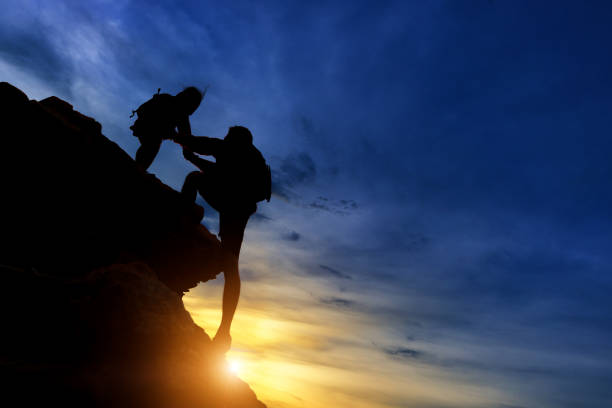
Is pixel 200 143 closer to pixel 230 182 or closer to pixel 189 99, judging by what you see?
pixel 230 182

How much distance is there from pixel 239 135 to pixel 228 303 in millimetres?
2886

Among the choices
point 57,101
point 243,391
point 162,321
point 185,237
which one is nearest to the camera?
point 162,321

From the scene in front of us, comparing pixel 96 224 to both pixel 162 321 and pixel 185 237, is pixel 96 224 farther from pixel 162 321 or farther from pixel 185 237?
pixel 162 321

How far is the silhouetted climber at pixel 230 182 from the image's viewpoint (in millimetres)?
5867

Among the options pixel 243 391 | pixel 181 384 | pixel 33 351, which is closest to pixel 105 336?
pixel 33 351

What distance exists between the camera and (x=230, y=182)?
5.87 metres

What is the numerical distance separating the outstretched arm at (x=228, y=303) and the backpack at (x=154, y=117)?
2.70 m

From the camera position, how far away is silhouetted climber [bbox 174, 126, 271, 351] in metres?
5.87

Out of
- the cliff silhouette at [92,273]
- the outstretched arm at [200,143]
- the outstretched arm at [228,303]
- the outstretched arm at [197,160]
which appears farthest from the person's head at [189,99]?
the outstretched arm at [228,303]

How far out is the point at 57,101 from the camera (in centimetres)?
584

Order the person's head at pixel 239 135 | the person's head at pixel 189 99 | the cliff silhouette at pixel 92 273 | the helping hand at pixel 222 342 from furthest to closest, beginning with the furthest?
the person's head at pixel 189 99 < the person's head at pixel 239 135 < the helping hand at pixel 222 342 < the cliff silhouette at pixel 92 273

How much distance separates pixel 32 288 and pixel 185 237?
2702 mm

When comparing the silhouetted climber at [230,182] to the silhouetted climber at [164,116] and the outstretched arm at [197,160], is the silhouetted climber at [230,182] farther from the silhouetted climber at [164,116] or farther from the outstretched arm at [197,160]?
the silhouetted climber at [164,116]

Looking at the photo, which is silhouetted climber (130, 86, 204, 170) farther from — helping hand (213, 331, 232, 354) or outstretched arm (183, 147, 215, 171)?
helping hand (213, 331, 232, 354)
